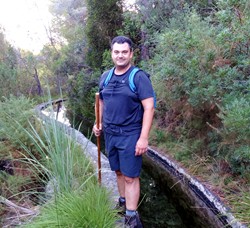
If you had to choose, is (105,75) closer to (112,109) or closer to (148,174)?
(112,109)

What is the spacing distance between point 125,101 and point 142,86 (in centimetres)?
20

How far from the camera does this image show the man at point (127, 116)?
254 centimetres

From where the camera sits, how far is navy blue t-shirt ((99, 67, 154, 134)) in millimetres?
2512

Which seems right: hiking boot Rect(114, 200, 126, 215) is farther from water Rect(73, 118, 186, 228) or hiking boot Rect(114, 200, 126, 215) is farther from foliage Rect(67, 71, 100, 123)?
foliage Rect(67, 71, 100, 123)

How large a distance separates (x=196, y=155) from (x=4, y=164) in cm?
283

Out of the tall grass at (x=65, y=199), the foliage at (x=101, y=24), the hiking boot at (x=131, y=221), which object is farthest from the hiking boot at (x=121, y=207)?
the foliage at (x=101, y=24)

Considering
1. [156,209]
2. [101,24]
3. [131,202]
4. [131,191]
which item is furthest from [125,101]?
[101,24]

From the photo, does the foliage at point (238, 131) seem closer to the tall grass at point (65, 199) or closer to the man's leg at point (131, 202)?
the man's leg at point (131, 202)

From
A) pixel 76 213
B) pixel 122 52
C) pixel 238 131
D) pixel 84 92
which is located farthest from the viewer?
pixel 84 92

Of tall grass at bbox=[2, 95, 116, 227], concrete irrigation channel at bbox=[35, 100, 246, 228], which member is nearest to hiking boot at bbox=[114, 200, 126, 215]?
concrete irrigation channel at bbox=[35, 100, 246, 228]

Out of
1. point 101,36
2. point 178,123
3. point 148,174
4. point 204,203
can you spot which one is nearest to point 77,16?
point 101,36

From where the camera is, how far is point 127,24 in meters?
9.73

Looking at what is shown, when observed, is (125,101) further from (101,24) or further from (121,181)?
(101,24)

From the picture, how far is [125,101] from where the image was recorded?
2.57m
